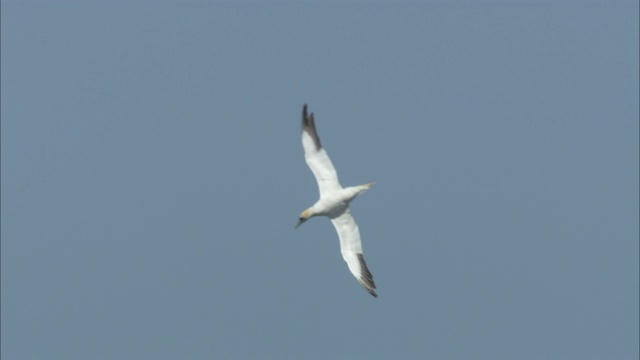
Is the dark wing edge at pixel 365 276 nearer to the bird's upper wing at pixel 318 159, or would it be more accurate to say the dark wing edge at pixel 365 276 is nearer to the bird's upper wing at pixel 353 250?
the bird's upper wing at pixel 353 250

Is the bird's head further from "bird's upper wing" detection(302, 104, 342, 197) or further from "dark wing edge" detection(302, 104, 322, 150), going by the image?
"dark wing edge" detection(302, 104, 322, 150)

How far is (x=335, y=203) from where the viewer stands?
53125 mm

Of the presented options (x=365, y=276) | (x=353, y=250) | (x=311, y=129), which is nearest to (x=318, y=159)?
(x=311, y=129)

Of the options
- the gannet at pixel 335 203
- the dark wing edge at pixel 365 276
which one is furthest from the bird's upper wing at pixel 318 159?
the dark wing edge at pixel 365 276

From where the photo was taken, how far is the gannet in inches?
2090

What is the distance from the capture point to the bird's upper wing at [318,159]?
175 feet

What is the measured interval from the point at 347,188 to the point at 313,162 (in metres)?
2.18

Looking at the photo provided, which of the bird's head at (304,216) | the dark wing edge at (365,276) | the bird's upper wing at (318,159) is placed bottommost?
the dark wing edge at (365,276)

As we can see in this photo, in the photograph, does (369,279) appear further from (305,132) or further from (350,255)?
(305,132)

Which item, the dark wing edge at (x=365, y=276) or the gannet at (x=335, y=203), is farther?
A: the dark wing edge at (x=365, y=276)

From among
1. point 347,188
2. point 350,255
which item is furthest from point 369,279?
point 347,188

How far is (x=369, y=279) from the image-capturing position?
55.2m

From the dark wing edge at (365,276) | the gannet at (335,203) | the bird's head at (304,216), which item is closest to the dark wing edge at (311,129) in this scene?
the gannet at (335,203)

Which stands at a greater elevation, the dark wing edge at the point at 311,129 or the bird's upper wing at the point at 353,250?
the dark wing edge at the point at 311,129
